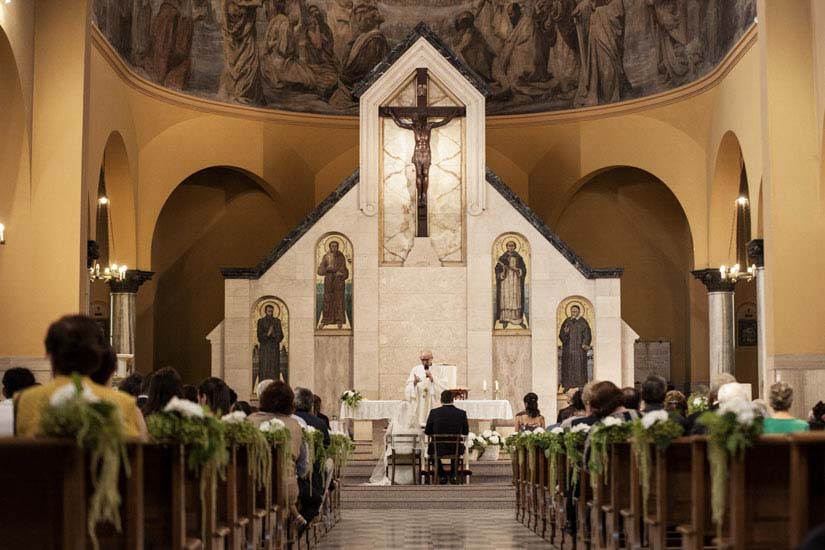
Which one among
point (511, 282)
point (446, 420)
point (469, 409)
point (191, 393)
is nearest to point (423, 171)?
point (511, 282)

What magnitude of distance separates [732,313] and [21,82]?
14.0 meters

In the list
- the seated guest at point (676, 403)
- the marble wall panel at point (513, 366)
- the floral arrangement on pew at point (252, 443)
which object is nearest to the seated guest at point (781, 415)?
the seated guest at point (676, 403)

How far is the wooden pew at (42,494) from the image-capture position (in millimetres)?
5227

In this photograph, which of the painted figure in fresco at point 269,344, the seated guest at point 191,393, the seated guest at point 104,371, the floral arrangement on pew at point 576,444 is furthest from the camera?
the painted figure in fresco at point 269,344

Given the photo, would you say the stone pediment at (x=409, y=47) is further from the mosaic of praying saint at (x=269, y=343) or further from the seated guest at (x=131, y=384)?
the seated guest at (x=131, y=384)

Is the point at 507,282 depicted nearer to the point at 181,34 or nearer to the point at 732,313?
the point at 732,313

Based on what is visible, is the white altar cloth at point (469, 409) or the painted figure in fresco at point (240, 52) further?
the painted figure in fresco at point (240, 52)

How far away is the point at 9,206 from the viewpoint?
16000 millimetres

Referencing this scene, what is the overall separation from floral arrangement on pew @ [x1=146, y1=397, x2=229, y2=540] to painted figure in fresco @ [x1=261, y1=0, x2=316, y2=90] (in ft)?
64.2

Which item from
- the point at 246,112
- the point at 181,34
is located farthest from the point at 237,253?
the point at 181,34

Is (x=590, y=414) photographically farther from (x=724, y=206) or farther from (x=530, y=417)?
(x=724, y=206)

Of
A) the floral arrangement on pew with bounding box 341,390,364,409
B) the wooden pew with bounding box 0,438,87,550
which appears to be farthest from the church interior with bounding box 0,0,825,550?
the wooden pew with bounding box 0,438,87,550

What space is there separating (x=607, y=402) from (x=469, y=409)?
10963mm

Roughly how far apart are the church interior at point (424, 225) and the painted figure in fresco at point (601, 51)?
59 millimetres
